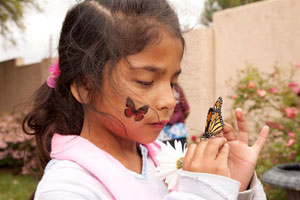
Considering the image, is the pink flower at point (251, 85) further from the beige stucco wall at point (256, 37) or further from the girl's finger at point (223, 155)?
the girl's finger at point (223, 155)

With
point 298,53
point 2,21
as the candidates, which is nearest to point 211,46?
point 298,53

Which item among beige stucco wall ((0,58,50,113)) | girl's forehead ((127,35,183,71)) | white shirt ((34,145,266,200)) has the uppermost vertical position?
girl's forehead ((127,35,183,71))

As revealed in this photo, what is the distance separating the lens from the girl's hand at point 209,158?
1.10 m

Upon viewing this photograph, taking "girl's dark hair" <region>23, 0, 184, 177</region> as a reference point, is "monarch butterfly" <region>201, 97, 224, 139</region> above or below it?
below

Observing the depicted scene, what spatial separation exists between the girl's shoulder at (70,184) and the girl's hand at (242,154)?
0.47m

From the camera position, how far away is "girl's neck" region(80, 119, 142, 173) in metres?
1.29

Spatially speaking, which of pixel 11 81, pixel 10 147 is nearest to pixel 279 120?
pixel 10 147

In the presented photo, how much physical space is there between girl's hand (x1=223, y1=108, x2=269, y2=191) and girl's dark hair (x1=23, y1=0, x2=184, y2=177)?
0.40 m

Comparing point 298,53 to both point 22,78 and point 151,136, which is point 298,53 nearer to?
point 151,136

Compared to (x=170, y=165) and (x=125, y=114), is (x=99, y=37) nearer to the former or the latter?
(x=125, y=114)

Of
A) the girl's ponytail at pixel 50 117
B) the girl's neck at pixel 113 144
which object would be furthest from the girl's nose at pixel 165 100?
the girl's ponytail at pixel 50 117

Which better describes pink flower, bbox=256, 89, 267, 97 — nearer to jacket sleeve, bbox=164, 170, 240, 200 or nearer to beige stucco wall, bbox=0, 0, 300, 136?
beige stucco wall, bbox=0, 0, 300, 136

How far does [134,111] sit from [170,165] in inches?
9.6

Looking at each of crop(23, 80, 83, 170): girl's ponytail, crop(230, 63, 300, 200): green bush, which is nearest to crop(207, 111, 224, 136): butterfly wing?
crop(23, 80, 83, 170): girl's ponytail
